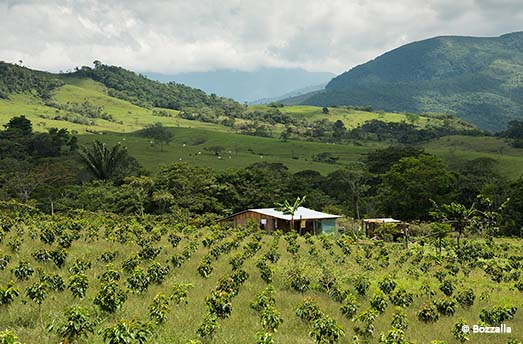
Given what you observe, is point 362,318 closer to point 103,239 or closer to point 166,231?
point 103,239

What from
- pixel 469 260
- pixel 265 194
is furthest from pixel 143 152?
pixel 469 260

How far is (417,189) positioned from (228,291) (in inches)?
2166

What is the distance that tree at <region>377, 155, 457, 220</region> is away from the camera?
67.3 metres

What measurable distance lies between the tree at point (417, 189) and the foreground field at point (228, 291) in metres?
30.5

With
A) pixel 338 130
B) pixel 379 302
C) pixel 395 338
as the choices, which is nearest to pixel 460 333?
pixel 379 302

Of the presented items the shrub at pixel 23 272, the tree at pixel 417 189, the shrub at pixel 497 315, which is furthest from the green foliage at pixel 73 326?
the tree at pixel 417 189

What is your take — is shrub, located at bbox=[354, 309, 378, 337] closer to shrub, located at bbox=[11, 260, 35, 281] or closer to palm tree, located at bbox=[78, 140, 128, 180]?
shrub, located at bbox=[11, 260, 35, 281]

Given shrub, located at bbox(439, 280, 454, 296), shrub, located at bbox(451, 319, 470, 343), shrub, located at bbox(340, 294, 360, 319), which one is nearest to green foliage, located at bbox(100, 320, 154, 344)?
shrub, located at bbox(340, 294, 360, 319)

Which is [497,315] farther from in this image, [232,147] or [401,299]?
[232,147]

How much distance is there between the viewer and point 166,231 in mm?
38031

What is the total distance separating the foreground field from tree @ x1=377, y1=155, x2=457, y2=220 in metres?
30.5

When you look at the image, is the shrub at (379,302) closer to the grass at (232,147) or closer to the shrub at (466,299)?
the shrub at (466,299)

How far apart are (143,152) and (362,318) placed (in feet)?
365

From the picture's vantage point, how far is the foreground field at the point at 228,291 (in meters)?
13.9
